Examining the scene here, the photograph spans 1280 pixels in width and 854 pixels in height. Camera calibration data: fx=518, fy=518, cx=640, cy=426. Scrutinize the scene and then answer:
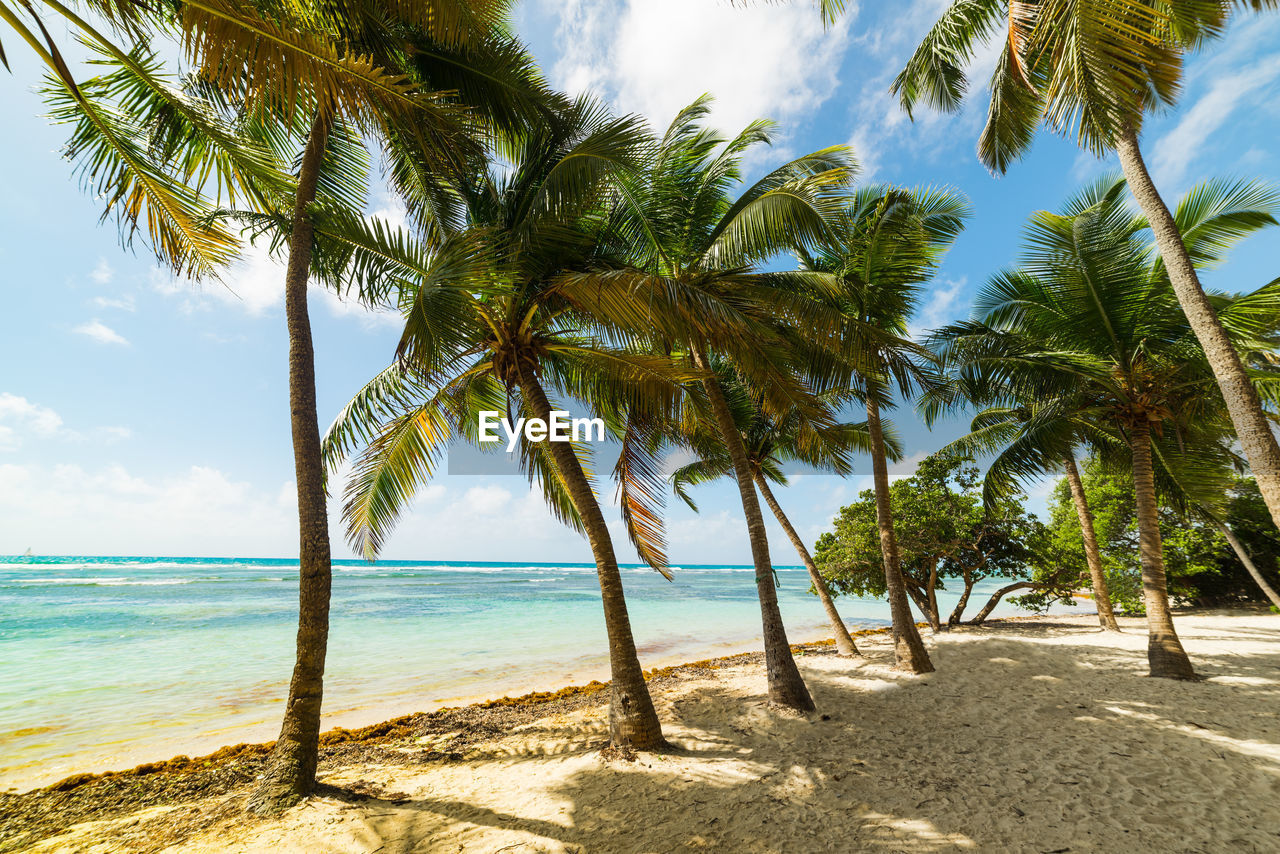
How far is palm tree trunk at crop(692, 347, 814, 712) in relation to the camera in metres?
6.16

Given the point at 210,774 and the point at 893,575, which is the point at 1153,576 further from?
the point at 210,774

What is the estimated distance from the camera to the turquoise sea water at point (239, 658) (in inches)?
261

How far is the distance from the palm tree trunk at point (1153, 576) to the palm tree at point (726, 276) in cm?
489

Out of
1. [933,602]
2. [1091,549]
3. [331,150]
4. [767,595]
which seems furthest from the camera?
[933,602]

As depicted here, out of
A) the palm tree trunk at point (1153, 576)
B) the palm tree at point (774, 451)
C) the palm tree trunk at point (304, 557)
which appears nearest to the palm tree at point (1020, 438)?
the palm tree trunk at point (1153, 576)

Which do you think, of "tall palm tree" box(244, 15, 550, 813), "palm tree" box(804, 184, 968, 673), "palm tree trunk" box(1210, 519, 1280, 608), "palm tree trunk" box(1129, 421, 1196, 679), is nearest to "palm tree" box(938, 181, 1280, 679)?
"palm tree trunk" box(1129, 421, 1196, 679)

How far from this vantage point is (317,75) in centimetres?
271

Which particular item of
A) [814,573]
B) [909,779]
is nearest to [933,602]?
[814,573]

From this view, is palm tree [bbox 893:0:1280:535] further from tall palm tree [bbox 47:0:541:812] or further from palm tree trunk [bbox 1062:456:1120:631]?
palm tree trunk [bbox 1062:456:1120:631]

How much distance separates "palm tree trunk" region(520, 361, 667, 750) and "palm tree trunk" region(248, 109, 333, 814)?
2180mm

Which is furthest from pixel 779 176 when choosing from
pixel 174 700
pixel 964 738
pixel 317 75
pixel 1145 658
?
pixel 174 700

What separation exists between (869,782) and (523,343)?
17.1 feet

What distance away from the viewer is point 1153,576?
713 cm

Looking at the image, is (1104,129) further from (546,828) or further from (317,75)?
(546,828)
